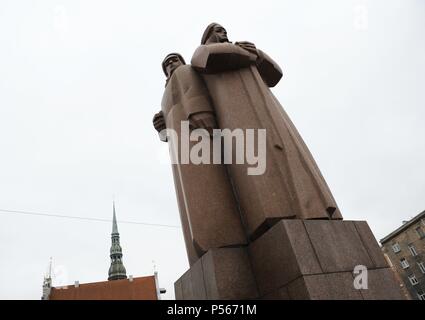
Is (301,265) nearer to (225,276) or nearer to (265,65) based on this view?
(225,276)

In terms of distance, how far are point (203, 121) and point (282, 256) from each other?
255cm

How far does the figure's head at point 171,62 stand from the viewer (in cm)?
677

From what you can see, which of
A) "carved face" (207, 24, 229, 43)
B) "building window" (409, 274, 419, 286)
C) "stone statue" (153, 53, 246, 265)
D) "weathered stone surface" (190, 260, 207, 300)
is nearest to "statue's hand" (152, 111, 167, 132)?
"stone statue" (153, 53, 246, 265)

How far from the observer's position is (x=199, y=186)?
182 inches

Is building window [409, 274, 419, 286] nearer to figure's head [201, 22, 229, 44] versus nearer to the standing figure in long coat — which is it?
the standing figure in long coat

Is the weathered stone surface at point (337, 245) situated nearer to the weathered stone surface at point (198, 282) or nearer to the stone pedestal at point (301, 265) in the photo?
the stone pedestal at point (301, 265)

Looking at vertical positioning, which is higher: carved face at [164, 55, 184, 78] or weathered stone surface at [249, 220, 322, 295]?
carved face at [164, 55, 184, 78]

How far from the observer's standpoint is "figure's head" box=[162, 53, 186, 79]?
677cm

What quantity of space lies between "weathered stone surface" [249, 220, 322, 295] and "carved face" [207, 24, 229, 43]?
420cm

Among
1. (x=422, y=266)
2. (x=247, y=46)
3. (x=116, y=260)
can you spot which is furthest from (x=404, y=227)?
(x=116, y=260)

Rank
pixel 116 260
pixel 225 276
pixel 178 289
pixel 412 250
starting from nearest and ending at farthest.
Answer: pixel 225 276 → pixel 178 289 → pixel 412 250 → pixel 116 260
